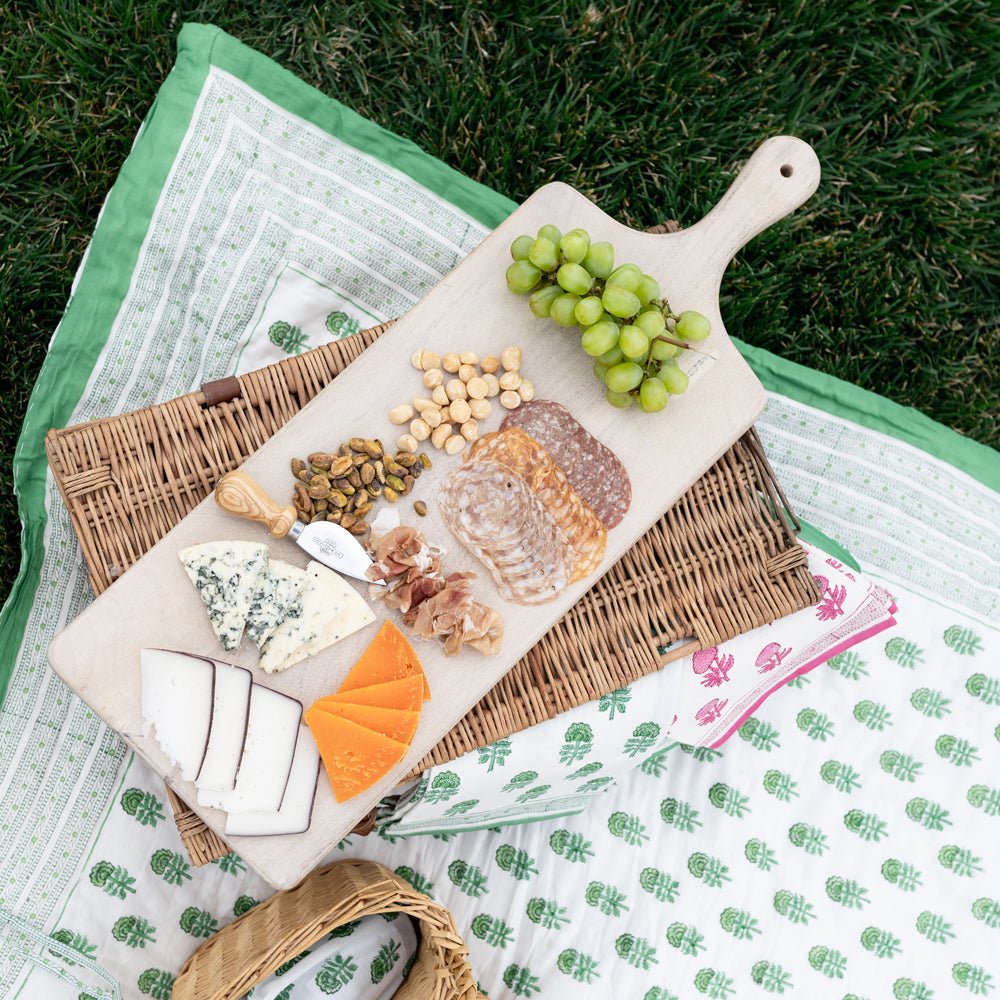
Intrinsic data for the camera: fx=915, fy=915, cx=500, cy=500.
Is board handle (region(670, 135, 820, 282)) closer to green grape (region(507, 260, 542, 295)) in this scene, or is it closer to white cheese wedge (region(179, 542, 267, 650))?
green grape (region(507, 260, 542, 295))

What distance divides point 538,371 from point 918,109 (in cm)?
117

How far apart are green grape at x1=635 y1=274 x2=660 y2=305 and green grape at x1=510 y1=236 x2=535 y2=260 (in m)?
0.17

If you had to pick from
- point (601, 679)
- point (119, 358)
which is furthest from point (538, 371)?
point (119, 358)

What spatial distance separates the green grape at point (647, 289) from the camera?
1.31 meters

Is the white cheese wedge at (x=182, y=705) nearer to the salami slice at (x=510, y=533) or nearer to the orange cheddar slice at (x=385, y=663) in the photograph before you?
the orange cheddar slice at (x=385, y=663)

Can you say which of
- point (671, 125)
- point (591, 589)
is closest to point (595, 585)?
point (591, 589)

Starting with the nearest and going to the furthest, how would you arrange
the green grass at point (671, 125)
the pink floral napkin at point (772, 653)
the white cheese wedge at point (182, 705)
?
the white cheese wedge at point (182, 705) < the pink floral napkin at point (772, 653) < the green grass at point (671, 125)

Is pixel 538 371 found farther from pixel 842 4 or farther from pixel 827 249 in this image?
pixel 842 4

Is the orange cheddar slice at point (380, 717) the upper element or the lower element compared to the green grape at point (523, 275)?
lower

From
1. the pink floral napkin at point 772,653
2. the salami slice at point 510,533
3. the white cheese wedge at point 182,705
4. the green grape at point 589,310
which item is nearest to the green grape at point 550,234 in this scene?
the green grape at point 589,310

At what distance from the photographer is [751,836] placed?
1.70 meters

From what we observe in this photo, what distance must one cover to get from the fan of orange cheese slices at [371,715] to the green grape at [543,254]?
0.56m

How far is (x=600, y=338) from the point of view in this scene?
1273 mm

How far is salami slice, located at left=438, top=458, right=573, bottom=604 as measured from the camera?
4.37 feet
